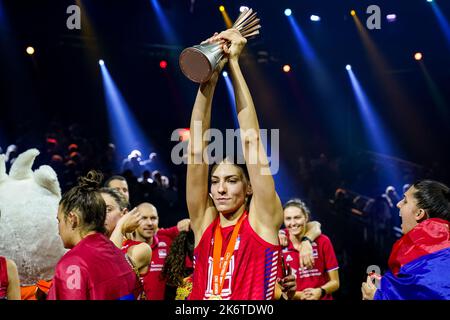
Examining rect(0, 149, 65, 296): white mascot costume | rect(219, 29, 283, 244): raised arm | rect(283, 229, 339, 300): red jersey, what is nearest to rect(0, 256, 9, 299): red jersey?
rect(0, 149, 65, 296): white mascot costume

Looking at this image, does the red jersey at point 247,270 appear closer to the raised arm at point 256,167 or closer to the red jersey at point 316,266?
the raised arm at point 256,167

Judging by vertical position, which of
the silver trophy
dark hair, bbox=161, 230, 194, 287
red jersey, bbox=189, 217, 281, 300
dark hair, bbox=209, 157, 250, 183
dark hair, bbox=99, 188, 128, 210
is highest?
the silver trophy

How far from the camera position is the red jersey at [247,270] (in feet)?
9.30

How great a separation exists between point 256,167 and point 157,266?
2702 mm

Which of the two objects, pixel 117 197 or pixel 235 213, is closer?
pixel 235 213

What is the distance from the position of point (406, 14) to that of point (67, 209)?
11258 mm

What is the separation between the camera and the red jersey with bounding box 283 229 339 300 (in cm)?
581

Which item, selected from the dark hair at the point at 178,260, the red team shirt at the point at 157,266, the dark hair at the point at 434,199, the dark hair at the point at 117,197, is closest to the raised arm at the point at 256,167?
the dark hair at the point at 434,199

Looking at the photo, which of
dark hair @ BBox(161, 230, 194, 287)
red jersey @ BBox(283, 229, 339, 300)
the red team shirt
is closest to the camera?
dark hair @ BBox(161, 230, 194, 287)

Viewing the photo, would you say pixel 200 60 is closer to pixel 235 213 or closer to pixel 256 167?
pixel 256 167

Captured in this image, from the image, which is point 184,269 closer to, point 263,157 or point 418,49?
point 263,157

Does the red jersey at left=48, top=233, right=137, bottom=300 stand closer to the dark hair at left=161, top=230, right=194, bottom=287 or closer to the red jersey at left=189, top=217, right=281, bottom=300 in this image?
the red jersey at left=189, top=217, right=281, bottom=300

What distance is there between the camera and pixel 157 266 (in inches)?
209

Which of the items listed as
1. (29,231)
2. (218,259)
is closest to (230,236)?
(218,259)
